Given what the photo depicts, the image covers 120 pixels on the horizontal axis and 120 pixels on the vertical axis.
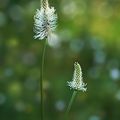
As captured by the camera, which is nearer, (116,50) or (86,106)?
(86,106)

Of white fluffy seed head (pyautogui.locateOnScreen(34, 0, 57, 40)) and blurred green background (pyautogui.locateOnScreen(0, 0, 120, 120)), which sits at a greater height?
blurred green background (pyautogui.locateOnScreen(0, 0, 120, 120))

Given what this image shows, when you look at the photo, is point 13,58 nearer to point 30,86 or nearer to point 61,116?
point 30,86

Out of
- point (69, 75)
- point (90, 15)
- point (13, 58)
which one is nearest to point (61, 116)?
point (69, 75)

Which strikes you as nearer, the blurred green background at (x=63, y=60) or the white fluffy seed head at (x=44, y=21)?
the white fluffy seed head at (x=44, y=21)

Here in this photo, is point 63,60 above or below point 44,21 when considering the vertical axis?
above

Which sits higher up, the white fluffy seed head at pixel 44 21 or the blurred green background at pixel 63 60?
the blurred green background at pixel 63 60

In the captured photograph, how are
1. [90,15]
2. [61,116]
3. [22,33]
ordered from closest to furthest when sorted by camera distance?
[61,116] < [22,33] < [90,15]

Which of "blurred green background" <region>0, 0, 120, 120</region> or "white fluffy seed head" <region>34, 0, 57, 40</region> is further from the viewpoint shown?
"blurred green background" <region>0, 0, 120, 120</region>

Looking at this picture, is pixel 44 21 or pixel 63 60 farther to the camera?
pixel 63 60
